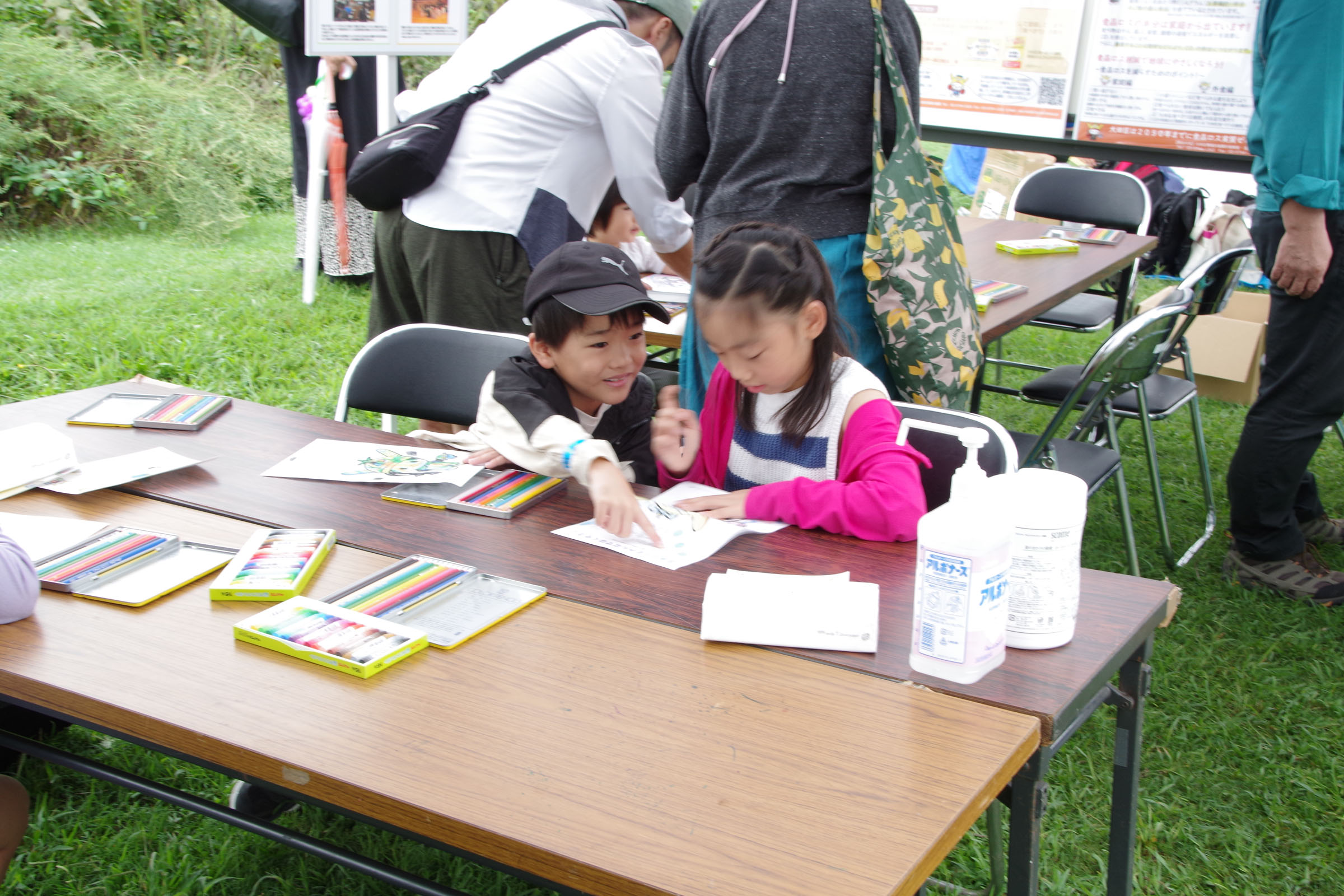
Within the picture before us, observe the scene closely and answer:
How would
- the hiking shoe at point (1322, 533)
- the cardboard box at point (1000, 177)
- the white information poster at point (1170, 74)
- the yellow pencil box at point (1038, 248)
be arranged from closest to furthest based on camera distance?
the hiking shoe at point (1322, 533), the yellow pencil box at point (1038, 248), the white information poster at point (1170, 74), the cardboard box at point (1000, 177)

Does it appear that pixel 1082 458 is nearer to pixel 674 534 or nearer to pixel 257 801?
pixel 674 534

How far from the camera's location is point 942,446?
5.93 ft

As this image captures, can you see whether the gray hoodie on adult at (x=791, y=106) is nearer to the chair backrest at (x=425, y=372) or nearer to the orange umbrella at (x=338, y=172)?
the chair backrest at (x=425, y=372)

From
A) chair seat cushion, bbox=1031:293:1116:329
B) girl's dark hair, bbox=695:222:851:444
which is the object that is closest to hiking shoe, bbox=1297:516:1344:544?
chair seat cushion, bbox=1031:293:1116:329

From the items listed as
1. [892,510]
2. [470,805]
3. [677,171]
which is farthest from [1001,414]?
[470,805]

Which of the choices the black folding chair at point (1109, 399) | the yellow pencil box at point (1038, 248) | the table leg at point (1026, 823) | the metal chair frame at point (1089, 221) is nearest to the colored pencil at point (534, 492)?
the table leg at point (1026, 823)

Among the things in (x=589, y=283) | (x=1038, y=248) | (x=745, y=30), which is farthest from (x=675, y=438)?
(x=1038, y=248)

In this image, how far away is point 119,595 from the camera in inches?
52.8

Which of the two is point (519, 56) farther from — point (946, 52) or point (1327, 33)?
point (946, 52)

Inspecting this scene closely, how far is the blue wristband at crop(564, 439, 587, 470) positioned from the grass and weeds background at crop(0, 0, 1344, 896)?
0.79m

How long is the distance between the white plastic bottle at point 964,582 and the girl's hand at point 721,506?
51cm

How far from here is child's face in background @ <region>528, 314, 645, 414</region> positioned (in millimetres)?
1941

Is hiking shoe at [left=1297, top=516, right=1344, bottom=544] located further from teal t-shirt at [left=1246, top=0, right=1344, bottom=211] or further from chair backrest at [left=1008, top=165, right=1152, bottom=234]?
chair backrest at [left=1008, top=165, right=1152, bottom=234]

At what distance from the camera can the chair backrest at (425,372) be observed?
90.7 inches
